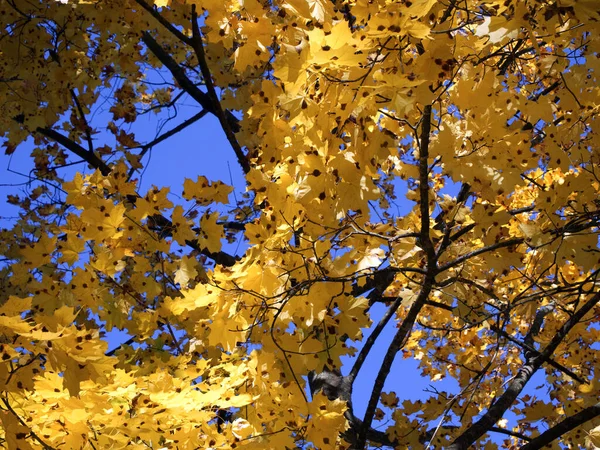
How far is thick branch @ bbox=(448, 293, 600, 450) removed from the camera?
3.35 m

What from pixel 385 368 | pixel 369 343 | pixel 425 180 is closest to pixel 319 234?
pixel 425 180

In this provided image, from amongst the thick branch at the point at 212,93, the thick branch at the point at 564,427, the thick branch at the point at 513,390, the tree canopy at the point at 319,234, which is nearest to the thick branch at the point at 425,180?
the tree canopy at the point at 319,234

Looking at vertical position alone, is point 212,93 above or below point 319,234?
above

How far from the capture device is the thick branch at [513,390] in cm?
335

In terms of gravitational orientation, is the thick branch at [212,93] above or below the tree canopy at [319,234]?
above

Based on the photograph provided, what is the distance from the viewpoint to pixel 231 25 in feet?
8.61

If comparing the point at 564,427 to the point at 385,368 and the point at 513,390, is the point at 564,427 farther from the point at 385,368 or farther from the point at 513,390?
the point at 385,368

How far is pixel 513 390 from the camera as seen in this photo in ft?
12.4

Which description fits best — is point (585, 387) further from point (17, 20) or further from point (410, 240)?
point (17, 20)

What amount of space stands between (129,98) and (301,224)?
13.8 ft

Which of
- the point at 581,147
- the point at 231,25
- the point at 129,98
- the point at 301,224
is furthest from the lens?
the point at 129,98

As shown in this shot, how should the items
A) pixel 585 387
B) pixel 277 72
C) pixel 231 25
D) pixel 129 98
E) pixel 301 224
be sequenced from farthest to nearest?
pixel 129 98
pixel 585 387
pixel 231 25
pixel 301 224
pixel 277 72

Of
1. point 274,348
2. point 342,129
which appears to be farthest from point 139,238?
point 342,129

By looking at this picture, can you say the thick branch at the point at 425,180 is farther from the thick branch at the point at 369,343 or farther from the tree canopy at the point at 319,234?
the thick branch at the point at 369,343
